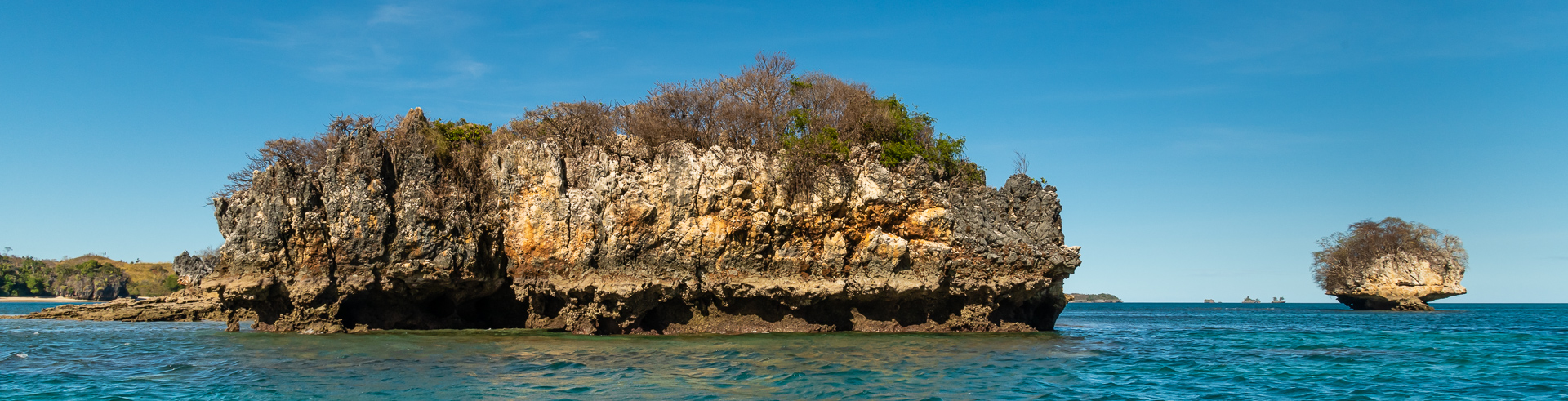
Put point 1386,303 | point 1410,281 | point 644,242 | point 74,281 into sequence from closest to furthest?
point 644,242, point 1410,281, point 1386,303, point 74,281

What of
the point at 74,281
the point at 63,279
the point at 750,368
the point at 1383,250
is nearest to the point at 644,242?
the point at 750,368

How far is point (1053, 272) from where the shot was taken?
79.9ft

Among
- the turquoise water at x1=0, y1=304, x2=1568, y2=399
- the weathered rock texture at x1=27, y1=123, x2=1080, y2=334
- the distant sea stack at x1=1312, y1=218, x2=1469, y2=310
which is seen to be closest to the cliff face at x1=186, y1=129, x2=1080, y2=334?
the weathered rock texture at x1=27, y1=123, x2=1080, y2=334

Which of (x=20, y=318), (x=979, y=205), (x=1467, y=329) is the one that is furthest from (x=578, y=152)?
(x=1467, y=329)

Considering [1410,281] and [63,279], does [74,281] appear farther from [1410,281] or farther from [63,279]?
[1410,281]

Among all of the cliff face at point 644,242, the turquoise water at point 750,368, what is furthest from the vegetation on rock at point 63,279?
the cliff face at point 644,242

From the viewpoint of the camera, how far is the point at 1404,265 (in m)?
60.6

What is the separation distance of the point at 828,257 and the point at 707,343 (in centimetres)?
506

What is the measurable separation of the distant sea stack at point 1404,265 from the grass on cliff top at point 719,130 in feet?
167

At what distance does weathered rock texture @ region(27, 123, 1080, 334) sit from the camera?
23266mm

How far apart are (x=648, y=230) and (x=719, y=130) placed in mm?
4076

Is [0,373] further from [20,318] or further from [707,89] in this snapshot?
[20,318]

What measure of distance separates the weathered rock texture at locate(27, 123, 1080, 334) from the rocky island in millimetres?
51

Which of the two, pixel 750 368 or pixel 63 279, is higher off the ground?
pixel 63 279
